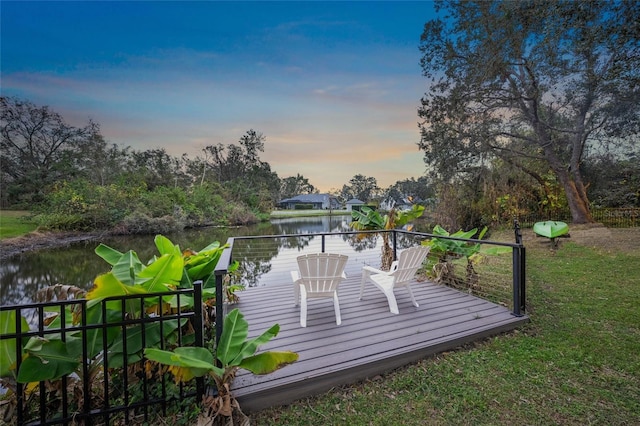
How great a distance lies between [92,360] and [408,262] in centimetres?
324

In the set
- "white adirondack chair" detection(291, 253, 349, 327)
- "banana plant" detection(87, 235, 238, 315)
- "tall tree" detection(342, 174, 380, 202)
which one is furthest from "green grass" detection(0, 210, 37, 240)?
"tall tree" detection(342, 174, 380, 202)

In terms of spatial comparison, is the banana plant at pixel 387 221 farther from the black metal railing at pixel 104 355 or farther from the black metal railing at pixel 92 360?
the black metal railing at pixel 92 360

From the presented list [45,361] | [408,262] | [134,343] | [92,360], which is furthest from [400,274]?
Answer: [45,361]

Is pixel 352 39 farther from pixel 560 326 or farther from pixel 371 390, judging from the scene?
pixel 371 390

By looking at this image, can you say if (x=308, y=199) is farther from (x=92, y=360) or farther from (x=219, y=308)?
(x=92, y=360)

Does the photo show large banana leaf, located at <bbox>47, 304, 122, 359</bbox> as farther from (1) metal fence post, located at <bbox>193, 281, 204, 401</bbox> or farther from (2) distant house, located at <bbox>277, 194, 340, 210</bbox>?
(2) distant house, located at <bbox>277, 194, 340, 210</bbox>

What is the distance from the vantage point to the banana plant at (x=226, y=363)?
183 cm

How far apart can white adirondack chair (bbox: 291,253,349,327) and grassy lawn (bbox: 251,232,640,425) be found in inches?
40.5

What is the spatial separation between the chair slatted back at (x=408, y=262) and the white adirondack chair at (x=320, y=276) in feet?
2.53

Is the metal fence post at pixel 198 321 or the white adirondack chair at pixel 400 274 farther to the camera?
the white adirondack chair at pixel 400 274

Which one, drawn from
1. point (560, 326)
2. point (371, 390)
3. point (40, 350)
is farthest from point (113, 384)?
point (560, 326)

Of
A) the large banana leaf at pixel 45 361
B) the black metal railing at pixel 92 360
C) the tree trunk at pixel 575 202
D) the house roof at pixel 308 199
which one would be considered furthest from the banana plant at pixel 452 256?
the house roof at pixel 308 199

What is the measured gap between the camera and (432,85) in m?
15.0

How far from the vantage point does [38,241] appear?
14688mm
